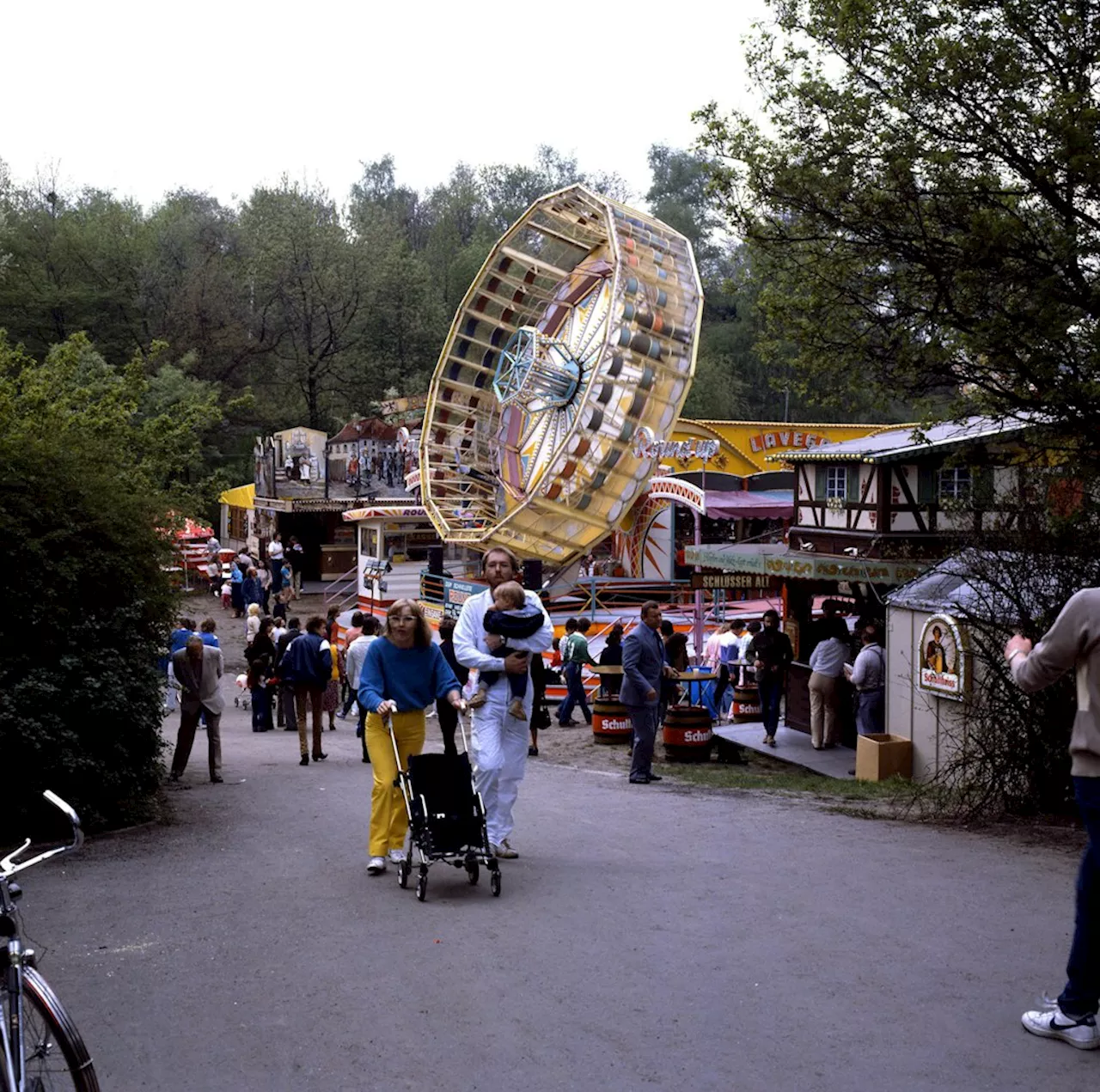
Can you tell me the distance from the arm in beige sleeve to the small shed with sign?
19.2 ft

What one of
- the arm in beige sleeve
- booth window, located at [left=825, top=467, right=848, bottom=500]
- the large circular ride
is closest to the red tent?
the large circular ride

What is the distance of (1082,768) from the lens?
16.3ft

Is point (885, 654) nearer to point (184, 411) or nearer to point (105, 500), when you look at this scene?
point (105, 500)

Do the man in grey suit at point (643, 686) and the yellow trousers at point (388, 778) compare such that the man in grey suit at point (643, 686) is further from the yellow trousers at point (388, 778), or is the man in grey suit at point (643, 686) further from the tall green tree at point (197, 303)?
the tall green tree at point (197, 303)

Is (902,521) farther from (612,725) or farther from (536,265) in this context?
(536,265)

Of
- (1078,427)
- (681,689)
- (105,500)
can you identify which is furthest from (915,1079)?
(681,689)

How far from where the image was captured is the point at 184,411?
21.6 m

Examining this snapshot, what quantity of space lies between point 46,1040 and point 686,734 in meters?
12.1

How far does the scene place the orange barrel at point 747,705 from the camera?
19281 millimetres

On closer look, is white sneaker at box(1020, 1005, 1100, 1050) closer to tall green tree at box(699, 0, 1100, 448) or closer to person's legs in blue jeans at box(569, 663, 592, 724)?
tall green tree at box(699, 0, 1100, 448)

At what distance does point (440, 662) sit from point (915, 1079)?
4180 mm

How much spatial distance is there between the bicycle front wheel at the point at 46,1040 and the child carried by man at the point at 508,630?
14.2 feet

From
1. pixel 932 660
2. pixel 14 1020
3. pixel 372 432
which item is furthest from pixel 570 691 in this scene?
pixel 372 432

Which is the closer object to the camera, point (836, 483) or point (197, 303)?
point (836, 483)
